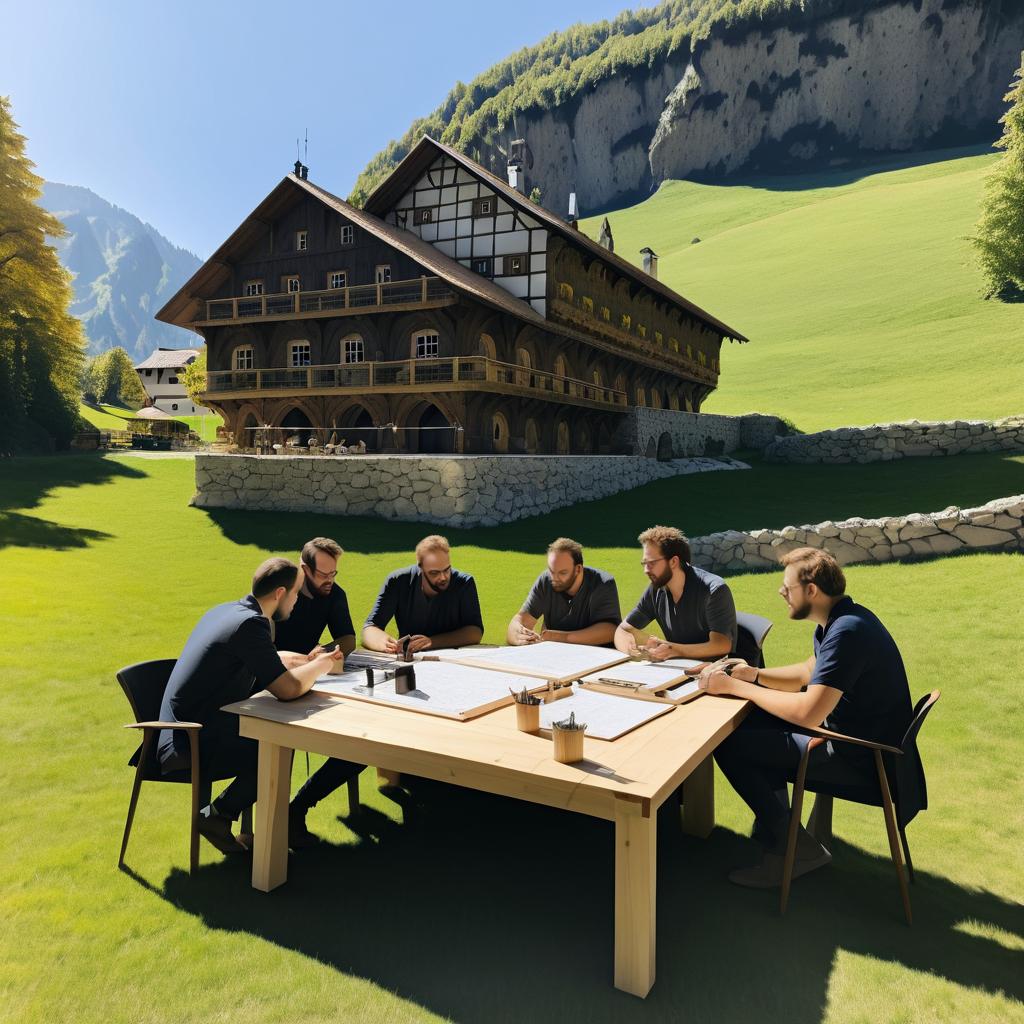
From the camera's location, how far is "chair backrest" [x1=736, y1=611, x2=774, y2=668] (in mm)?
5129

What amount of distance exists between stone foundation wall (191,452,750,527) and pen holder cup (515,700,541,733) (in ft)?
49.4

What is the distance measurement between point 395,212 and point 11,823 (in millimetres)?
25514

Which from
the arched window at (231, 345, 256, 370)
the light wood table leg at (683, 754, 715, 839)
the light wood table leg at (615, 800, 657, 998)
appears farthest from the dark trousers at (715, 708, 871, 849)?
the arched window at (231, 345, 256, 370)

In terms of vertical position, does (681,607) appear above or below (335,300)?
below

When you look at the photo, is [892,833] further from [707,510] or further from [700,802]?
[707,510]

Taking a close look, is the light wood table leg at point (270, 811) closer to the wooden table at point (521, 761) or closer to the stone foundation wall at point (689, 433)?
the wooden table at point (521, 761)

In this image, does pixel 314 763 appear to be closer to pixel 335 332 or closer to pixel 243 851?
pixel 243 851

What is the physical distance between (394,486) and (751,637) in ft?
49.7

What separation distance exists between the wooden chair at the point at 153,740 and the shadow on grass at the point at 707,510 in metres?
11.6

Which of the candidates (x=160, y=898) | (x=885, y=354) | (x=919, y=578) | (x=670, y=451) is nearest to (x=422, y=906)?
(x=160, y=898)

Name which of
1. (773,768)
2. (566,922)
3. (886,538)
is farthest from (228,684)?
(886,538)

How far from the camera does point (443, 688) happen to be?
412cm

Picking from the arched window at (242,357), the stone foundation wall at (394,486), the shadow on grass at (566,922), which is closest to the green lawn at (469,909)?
the shadow on grass at (566,922)

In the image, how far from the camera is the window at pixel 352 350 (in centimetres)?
2350
